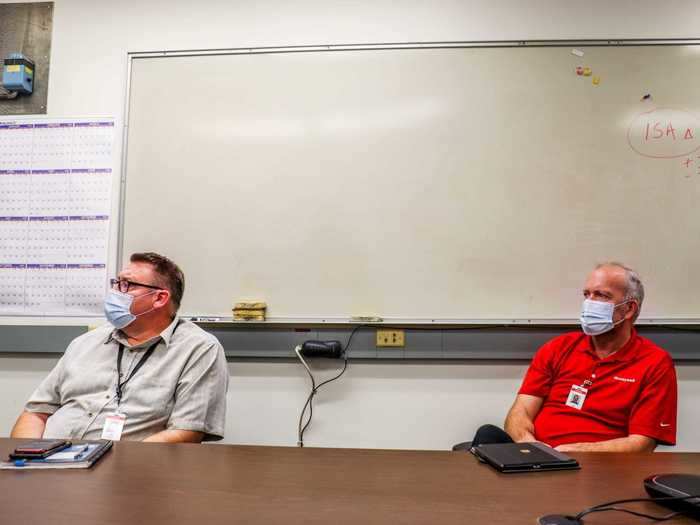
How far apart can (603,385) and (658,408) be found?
0.60 ft

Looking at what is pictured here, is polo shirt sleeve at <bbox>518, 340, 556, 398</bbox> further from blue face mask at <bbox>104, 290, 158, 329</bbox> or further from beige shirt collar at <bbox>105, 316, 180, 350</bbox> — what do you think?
blue face mask at <bbox>104, 290, 158, 329</bbox>

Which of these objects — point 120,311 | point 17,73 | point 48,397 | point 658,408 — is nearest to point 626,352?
point 658,408

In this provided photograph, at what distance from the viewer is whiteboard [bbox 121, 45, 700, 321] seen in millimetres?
2154

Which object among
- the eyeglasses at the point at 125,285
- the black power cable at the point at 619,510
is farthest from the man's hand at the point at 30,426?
the black power cable at the point at 619,510

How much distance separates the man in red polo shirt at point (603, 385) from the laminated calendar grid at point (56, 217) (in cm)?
216

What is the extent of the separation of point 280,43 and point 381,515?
89.5 inches

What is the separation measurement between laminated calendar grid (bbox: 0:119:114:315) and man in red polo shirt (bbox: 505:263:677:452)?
2156 millimetres

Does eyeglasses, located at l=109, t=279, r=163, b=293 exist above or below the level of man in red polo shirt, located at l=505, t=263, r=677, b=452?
above

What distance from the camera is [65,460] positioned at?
0.89 metres

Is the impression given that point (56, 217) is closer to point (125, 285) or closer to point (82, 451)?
point (125, 285)

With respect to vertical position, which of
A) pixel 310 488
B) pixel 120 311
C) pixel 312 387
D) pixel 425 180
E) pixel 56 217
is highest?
pixel 425 180

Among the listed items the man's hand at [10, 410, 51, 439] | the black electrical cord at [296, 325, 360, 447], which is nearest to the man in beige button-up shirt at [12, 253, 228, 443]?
the man's hand at [10, 410, 51, 439]

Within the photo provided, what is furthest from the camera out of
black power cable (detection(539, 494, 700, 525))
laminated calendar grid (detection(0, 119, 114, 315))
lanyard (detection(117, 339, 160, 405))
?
laminated calendar grid (detection(0, 119, 114, 315))

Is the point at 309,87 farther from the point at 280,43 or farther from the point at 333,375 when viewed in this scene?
the point at 333,375
